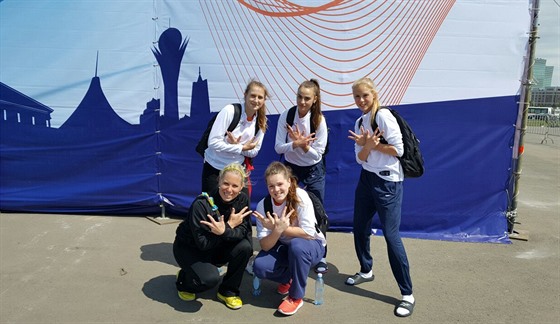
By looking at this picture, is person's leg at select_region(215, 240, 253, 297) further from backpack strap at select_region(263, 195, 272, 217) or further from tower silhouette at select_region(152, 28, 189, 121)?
tower silhouette at select_region(152, 28, 189, 121)

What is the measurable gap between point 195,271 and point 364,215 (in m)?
1.43

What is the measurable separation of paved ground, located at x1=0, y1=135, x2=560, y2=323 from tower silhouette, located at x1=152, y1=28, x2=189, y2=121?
140 cm

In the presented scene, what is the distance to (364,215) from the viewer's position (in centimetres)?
359

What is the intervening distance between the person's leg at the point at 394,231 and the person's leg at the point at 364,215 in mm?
167

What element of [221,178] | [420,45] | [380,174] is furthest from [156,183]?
[420,45]

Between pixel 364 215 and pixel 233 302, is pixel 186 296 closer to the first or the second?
pixel 233 302

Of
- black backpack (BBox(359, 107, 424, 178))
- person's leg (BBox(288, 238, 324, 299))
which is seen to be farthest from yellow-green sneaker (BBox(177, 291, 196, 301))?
black backpack (BBox(359, 107, 424, 178))

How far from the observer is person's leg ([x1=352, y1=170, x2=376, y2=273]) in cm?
351

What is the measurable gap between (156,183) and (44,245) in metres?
1.39

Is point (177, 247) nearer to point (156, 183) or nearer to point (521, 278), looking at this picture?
point (156, 183)

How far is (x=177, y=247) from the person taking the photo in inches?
129

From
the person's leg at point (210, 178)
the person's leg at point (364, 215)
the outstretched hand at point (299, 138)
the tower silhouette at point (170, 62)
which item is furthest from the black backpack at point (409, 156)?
the tower silhouette at point (170, 62)

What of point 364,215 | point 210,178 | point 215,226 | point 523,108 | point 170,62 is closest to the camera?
point 215,226

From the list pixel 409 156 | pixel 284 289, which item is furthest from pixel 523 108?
pixel 284 289
